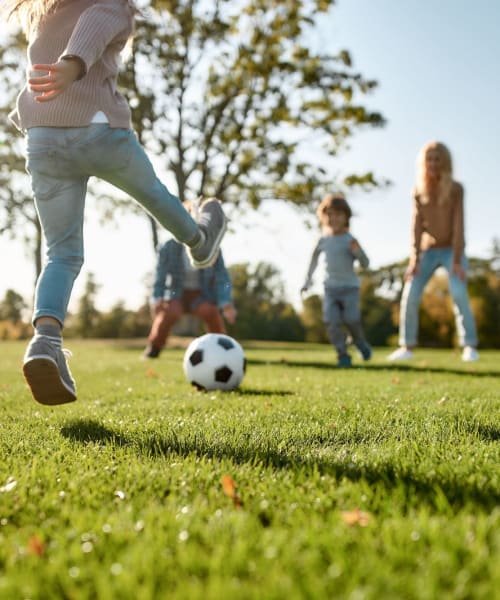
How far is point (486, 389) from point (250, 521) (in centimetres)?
369

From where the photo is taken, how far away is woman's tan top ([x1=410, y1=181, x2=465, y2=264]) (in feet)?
25.8

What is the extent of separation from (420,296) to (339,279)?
1270mm

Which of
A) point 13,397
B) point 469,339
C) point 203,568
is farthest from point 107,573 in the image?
point 469,339

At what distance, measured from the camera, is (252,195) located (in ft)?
61.8

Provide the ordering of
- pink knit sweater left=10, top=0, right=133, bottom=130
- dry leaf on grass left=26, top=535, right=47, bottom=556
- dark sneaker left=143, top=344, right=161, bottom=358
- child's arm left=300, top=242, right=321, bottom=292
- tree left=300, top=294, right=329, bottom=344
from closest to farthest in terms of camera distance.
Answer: dry leaf on grass left=26, top=535, right=47, bottom=556 < pink knit sweater left=10, top=0, right=133, bottom=130 < child's arm left=300, top=242, right=321, bottom=292 < dark sneaker left=143, top=344, right=161, bottom=358 < tree left=300, top=294, right=329, bottom=344

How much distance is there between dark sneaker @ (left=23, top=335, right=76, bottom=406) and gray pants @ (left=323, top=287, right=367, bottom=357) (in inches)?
206

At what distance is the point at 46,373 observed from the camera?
9.58 ft

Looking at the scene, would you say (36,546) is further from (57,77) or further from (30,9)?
(30,9)

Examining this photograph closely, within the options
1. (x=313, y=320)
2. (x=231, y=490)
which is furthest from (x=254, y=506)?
(x=313, y=320)

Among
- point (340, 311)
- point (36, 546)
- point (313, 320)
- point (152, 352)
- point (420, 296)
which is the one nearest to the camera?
point (36, 546)

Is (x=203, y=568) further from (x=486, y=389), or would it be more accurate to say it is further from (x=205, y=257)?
(x=486, y=389)

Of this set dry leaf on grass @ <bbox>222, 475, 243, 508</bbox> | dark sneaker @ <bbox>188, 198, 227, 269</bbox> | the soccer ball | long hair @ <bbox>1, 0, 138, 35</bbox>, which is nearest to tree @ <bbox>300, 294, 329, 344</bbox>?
the soccer ball

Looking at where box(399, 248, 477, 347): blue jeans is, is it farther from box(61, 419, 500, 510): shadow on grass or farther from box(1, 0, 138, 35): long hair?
box(1, 0, 138, 35): long hair

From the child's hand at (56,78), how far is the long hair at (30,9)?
0.56m
